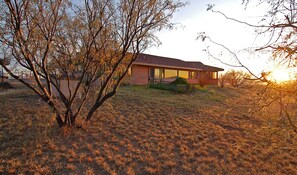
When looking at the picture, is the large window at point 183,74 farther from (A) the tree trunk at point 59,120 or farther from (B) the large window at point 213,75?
(A) the tree trunk at point 59,120

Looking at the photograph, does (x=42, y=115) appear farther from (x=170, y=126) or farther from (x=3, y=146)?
(x=170, y=126)

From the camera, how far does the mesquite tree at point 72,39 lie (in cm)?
412

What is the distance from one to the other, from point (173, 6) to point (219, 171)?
14.7ft

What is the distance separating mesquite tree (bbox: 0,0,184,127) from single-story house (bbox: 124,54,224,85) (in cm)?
742

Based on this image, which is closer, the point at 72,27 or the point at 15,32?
the point at 15,32

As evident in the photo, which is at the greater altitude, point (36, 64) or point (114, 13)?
point (114, 13)

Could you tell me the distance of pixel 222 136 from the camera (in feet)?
20.7

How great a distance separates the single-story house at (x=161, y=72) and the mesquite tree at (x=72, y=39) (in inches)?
292

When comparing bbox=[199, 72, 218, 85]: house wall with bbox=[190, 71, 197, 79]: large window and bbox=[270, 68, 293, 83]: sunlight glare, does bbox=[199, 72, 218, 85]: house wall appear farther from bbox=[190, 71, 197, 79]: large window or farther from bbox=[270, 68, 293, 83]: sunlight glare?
bbox=[270, 68, 293, 83]: sunlight glare

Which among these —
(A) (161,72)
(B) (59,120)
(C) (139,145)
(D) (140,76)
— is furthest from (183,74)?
(B) (59,120)

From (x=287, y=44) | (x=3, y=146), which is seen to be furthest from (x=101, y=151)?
(x=287, y=44)

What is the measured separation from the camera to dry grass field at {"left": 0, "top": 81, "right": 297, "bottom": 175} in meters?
3.85

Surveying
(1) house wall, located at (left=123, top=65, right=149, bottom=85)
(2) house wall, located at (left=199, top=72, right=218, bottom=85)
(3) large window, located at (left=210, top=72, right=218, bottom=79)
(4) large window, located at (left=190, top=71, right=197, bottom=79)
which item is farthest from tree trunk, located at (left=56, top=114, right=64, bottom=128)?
(3) large window, located at (left=210, top=72, right=218, bottom=79)

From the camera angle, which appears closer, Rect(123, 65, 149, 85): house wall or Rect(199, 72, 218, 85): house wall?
Rect(123, 65, 149, 85): house wall
